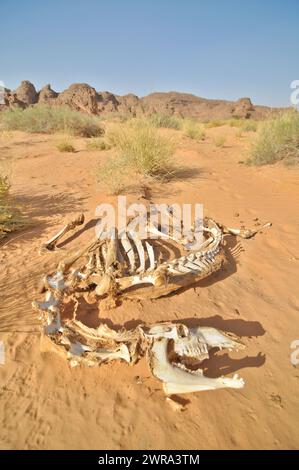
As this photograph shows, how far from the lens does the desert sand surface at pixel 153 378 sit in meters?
1.61

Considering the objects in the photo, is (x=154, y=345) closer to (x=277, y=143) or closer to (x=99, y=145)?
(x=277, y=143)

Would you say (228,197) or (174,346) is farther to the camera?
(228,197)

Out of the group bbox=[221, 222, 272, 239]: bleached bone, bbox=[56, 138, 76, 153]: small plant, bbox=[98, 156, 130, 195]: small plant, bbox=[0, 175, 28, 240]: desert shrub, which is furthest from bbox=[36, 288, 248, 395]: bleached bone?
bbox=[56, 138, 76, 153]: small plant

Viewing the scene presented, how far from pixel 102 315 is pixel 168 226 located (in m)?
1.80

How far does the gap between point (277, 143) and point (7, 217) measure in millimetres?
6950

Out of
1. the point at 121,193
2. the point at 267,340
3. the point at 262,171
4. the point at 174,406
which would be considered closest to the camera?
the point at 174,406

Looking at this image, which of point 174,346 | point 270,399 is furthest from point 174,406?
point 270,399

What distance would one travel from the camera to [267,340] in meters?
2.34

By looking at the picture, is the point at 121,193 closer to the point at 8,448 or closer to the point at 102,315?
the point at 102,315

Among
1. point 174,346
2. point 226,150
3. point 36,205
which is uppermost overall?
point 226,150

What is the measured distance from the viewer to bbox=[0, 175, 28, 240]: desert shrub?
12.1 ft

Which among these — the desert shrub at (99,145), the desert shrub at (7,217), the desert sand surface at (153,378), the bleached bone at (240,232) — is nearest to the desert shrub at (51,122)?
the desert shrub at (99,145)

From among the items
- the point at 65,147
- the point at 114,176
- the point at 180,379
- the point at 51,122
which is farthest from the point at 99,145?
the point at 180,379

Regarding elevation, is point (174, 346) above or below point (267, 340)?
above
